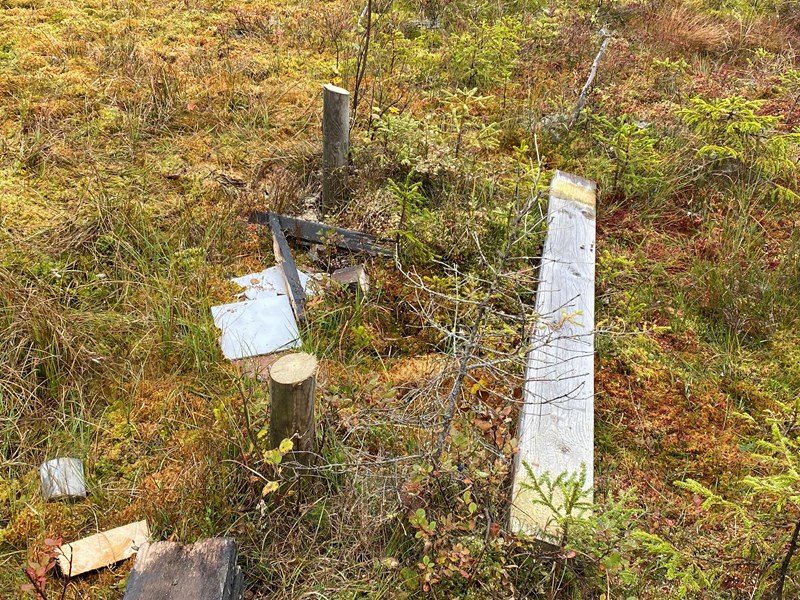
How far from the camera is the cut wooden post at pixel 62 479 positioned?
258 cm

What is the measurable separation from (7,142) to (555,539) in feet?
16.3

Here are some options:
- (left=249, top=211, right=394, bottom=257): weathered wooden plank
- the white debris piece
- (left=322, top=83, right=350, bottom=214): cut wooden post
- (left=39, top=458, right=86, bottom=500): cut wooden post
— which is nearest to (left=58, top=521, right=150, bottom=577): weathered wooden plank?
(left=39, top=458, right=86, bottom=500): cut wooden post

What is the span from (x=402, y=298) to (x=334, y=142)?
134cm

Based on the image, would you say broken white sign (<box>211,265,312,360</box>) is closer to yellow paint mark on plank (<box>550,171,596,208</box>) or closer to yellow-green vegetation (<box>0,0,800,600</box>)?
yellow-green vegetation (<box>0,0,800,600</box>)

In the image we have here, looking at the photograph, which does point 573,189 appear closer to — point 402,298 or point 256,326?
point 402,298

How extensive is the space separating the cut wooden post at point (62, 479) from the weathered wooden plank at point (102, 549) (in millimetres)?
264

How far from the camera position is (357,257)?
3941 mm

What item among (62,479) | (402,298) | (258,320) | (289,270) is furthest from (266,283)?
(62,479)

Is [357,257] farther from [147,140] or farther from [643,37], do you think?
[643,37]

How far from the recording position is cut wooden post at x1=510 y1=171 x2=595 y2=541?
2365mm

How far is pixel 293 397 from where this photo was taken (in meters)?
2.14

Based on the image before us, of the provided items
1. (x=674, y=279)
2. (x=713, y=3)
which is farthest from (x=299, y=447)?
(x=713, y=3)

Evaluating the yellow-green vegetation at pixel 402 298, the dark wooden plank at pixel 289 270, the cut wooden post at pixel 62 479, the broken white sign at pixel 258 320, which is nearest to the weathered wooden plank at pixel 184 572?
the yellow-green vegetation at pixel 402 298

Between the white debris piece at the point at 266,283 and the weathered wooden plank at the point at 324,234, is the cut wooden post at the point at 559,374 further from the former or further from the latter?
the white debris piece at the point at 266,283
